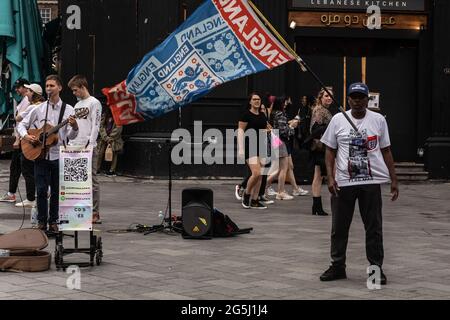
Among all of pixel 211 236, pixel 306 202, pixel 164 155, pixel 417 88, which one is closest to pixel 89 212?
pixel 211 236

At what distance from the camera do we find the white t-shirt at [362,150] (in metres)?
7.16

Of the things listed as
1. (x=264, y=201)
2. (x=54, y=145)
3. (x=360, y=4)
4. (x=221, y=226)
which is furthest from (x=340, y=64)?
(x=54, y=145)

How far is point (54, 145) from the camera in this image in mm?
9523

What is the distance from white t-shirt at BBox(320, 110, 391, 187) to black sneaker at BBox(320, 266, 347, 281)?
746 millimetres

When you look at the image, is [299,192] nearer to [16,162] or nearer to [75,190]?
[16,162]

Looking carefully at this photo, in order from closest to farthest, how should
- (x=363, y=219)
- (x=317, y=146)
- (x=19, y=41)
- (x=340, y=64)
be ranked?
(x=363, y=219), (x=317, y=146), (x=19, y=41), (x=340, y=64)

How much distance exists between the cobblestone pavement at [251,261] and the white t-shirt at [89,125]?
1146mm

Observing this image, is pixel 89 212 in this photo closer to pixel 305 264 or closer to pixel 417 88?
pixel 305 264

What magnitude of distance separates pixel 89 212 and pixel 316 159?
199 inches

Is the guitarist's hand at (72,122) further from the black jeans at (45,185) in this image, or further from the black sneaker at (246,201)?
the black sneaker at (246,201)

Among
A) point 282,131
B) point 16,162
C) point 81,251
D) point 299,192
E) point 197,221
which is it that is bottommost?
point 81,251

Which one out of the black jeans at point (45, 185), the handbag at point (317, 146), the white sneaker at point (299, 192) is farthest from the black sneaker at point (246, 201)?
the black jeans at point (45, 185)

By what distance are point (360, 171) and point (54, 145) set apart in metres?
3.95

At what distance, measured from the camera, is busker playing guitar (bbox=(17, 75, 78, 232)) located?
31.4 feet
